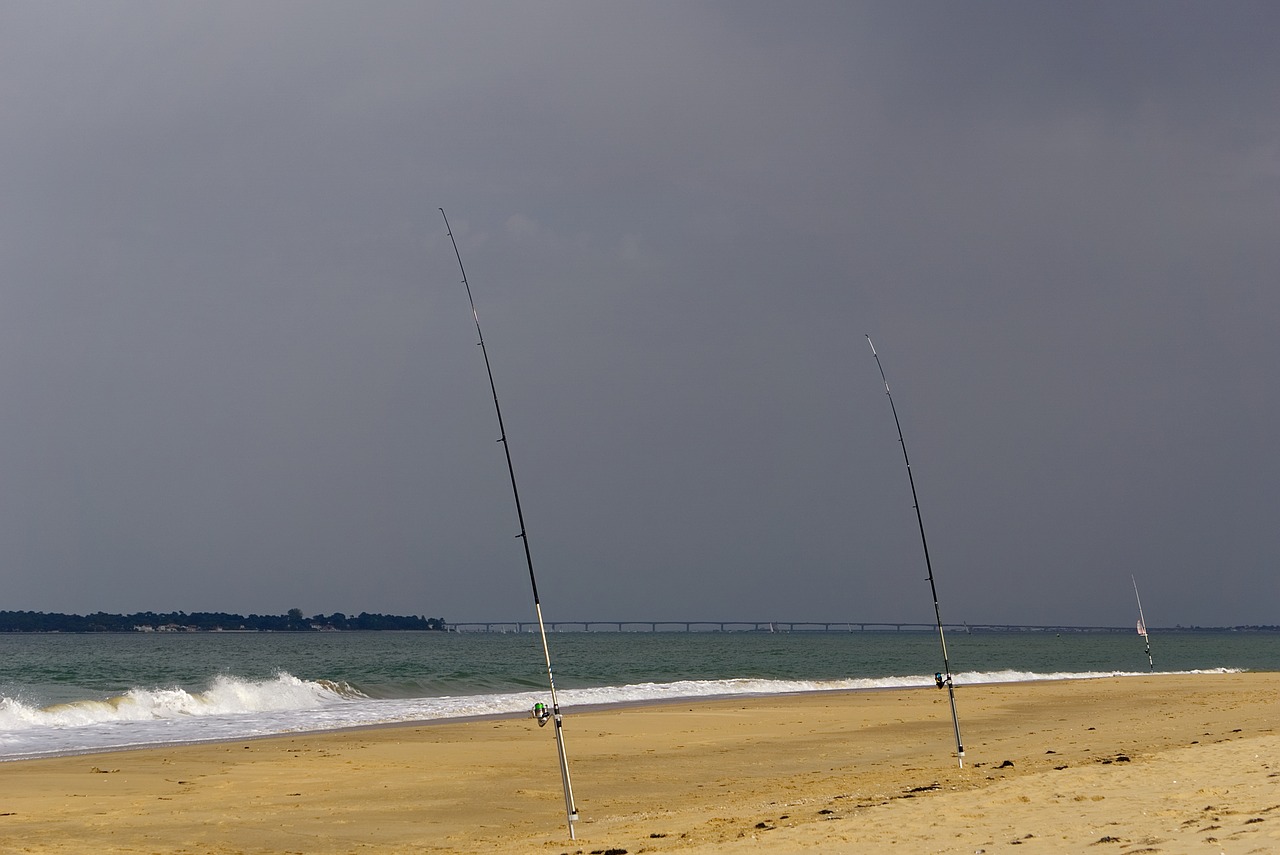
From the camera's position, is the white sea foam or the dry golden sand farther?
the white sea foam

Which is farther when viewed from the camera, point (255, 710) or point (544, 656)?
point (255, 710)

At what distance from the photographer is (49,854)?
970cm

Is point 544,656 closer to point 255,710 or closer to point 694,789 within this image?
point 694,789

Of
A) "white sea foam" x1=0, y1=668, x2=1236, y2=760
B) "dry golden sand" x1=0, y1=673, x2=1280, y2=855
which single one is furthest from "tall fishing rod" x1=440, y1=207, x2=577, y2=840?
"white sea foam" x1=0, y1=668, x2=1236, y2=760

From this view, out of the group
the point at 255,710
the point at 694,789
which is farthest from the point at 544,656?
the point at 255,710

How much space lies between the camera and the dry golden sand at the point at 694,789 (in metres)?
8.53

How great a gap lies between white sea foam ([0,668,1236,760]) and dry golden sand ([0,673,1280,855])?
267 cm

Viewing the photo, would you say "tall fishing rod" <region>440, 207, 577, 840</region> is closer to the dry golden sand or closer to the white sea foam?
the dry golden sand

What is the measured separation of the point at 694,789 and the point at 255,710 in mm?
20855

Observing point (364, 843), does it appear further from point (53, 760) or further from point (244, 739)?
point (244, 739)

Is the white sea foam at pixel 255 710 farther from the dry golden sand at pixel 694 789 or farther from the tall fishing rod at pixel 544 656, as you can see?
the tall fishing rod at pixel 544 656

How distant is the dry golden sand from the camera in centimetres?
853

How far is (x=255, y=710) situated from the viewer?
30.2m

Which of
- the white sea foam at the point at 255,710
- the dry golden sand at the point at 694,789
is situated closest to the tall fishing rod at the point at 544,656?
the dry golden sand at the point at 694,789
